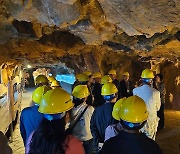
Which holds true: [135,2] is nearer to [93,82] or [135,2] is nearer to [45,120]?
[45,120]

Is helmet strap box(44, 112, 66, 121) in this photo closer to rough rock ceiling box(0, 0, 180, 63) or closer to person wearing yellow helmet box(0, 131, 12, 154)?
person wearing yellow helmet box(0, 131, 12, 154)

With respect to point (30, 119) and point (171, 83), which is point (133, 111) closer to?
point (30, 119)

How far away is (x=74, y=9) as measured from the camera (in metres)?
4.29

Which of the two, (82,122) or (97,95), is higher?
(82,122)

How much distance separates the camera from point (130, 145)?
2273mm

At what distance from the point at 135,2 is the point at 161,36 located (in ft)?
6.68

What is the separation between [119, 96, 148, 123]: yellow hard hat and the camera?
8.25 feet

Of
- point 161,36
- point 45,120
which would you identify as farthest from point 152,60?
point 45,120

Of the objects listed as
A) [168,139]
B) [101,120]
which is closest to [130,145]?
[101,120]

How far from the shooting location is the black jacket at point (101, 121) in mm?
3647

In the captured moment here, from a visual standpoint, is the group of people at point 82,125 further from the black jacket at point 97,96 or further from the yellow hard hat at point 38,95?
the black jacket at point 97,96

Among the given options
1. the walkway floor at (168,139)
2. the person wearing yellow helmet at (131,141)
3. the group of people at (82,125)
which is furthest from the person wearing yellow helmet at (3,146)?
the walkway floor at (168,139)

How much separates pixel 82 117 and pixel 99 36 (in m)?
2.49

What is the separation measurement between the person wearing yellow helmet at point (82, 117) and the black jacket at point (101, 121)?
0.17m
